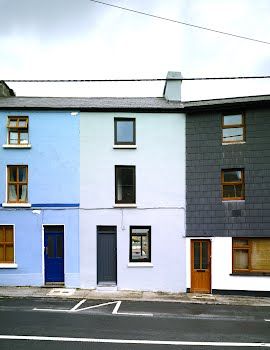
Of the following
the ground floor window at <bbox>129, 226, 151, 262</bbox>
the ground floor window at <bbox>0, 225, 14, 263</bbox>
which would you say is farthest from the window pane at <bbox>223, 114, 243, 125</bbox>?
the ground floor window at <bbox>0, 225, 14, 263</bbox>

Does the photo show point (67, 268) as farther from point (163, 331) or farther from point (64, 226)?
point (163, 331)

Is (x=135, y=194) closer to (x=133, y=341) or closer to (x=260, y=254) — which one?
(x=260, y=254)

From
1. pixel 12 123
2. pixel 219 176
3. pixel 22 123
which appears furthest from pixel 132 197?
pixel 12 123

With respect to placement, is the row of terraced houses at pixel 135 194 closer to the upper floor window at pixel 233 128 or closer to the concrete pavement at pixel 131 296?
the upper floor window at pixel 233 128

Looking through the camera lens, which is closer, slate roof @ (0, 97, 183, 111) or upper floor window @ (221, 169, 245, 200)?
upper floor window @ (221, 169, 245, 200)

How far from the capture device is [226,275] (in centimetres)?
1673

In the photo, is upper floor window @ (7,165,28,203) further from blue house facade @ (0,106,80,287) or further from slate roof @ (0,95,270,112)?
slate roof @ (0,95,270,112)

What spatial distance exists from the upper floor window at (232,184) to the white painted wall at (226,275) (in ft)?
6.98

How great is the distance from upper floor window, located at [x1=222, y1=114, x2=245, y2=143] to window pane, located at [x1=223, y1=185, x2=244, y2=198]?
7.57ft

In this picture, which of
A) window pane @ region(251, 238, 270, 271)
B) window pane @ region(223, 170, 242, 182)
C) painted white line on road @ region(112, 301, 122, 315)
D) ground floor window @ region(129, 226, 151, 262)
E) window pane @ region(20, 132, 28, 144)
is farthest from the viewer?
window pane @ region(20, 132, 28, 144)

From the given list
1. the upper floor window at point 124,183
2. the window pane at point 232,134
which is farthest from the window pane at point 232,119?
the upper floor window at point 124,183

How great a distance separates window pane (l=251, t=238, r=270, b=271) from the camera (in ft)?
54.6

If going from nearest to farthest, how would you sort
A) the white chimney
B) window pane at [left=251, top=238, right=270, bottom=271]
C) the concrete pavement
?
the concrete pavement < window pane at [left=251, top=238, right=270, bottom=271] < the white chimney

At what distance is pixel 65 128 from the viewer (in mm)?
17609
